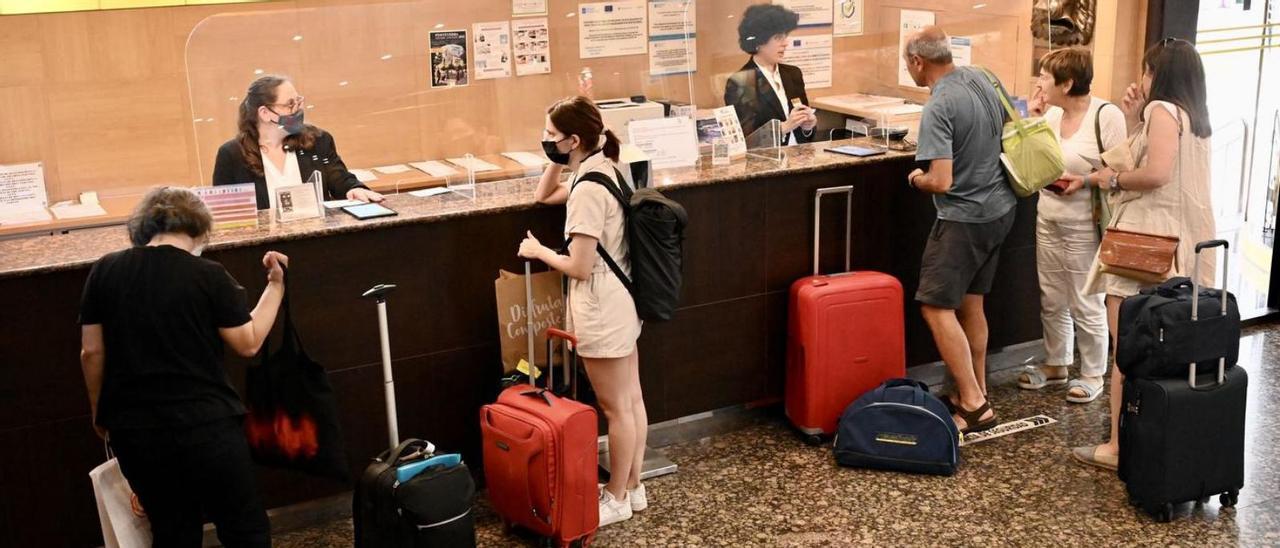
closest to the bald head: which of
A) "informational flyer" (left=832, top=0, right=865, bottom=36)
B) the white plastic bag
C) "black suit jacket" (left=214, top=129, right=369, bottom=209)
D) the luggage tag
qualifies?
"black suit jacket" (left=214, top=129, right=369, bottom=209)

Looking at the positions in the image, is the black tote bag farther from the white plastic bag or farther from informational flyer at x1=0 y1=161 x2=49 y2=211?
informational flyer at x1=0 y1=161 x2=49 y2=211

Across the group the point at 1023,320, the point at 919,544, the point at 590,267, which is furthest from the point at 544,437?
the point at 1023,320

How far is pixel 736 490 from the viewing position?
4.65m

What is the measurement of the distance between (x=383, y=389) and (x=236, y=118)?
122 centimetres

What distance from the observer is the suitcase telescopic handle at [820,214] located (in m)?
5.01

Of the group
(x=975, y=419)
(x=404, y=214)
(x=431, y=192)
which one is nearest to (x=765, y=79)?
(x=975, y=419)

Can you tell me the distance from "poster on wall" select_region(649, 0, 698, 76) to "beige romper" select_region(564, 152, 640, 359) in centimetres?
158

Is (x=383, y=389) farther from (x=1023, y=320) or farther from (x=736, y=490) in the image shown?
(x=1023, y=320)

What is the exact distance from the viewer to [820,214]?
5.10 metres

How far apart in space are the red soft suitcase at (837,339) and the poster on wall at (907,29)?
4.38ft

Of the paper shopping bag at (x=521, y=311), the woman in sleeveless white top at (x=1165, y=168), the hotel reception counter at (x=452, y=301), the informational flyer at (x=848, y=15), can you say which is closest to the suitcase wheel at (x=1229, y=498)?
the woman in sleeveless white top at (x=1165, y=168)

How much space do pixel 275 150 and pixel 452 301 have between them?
930 millimetres

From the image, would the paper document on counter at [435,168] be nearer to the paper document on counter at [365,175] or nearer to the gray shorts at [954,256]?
the paper document on counter at [365,175]

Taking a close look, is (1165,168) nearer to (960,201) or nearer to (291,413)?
(960,201)
